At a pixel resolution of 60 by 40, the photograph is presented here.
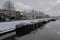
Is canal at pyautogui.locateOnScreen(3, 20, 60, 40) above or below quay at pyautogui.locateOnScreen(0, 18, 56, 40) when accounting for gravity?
below

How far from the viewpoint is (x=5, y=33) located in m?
16.8

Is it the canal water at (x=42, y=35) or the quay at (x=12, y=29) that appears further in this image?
the canal water at (x=42, y=35)

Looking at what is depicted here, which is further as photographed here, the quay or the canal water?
the canal water

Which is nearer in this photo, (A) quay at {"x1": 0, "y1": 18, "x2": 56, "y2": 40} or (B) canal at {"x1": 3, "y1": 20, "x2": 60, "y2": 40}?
(A) quay at {"x1": 0, "y1": 18, "x2": 56, "y2": 40}

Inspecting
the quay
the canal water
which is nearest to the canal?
the canal water

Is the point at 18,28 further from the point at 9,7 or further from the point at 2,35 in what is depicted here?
the point at 9,7

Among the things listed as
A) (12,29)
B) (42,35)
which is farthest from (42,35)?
(12,29)

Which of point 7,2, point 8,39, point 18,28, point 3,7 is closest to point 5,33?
point 8,39

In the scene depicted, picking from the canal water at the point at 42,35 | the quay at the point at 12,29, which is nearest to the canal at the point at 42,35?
the canal water at the point at 42,35

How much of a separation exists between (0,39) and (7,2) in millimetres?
42291

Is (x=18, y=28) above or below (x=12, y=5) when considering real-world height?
below

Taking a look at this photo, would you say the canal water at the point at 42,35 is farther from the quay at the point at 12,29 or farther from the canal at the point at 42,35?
the quay at the point at 12,29

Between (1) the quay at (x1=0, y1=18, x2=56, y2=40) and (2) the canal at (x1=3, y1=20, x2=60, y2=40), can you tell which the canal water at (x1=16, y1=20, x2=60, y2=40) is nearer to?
(2) the canal at (x1=3, y1=20, x2=60, y2=40)

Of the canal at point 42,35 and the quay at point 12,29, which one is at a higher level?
the quay at point 12,29
